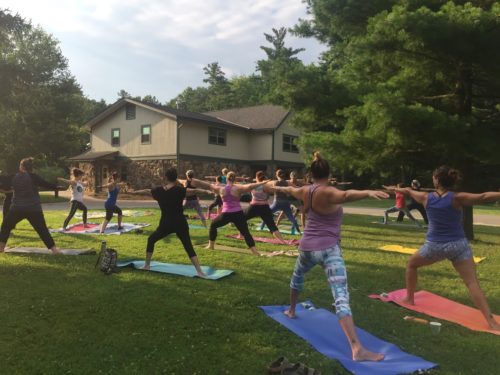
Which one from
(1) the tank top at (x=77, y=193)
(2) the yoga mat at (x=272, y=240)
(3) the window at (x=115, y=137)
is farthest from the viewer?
(3) the window at (x=115, y=137)

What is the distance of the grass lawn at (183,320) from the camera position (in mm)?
4320

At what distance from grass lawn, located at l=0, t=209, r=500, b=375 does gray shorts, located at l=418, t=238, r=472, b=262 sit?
850mm

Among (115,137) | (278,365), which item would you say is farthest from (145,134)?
(278,365)

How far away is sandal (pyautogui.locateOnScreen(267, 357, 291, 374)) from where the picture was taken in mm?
4070

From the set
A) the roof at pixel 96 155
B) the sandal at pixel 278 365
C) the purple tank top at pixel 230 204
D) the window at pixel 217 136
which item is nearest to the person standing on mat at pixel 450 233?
the sandal at pixel 278 365

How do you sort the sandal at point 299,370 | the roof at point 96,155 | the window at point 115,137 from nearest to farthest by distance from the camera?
1. the sandal at point 299,370
2. the roof at point 96,155
3. the window at point 115,137

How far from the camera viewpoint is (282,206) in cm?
1241

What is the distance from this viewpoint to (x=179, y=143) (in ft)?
99.3

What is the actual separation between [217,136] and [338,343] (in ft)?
95.5

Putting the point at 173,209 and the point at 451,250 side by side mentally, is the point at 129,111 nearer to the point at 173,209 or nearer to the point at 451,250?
the point at 173,209

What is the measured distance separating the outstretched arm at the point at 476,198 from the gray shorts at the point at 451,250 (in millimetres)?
558

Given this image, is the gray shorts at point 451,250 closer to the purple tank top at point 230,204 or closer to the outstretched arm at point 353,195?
the outstretched arm at point 353,195

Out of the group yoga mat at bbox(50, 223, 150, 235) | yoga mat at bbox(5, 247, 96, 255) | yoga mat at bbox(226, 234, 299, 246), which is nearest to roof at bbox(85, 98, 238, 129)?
yoga mat at bbox(50, 223, 150, 235)

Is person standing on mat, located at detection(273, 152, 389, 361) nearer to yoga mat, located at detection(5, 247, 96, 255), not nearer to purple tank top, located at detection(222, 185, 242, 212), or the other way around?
purple tank top, located at detection(222, 185, 242, 212)
